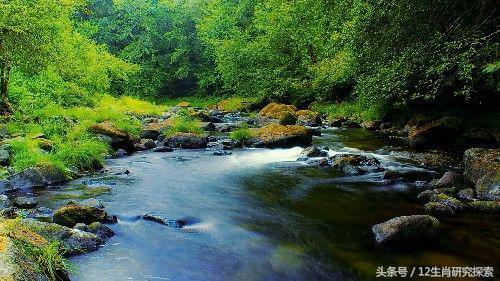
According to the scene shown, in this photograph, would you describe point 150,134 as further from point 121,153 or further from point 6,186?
point 6,186

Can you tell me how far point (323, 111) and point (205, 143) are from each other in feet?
43.2

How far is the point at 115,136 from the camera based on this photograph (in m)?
15.3

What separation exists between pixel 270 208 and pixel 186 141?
27.1 feet

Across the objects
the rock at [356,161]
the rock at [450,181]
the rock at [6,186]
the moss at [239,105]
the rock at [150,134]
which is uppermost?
the rock at [450,181]

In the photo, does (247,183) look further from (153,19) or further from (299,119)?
(153,19)

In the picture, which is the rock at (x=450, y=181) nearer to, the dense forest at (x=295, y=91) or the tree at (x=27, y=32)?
the dense forest at (x=295, y=91)

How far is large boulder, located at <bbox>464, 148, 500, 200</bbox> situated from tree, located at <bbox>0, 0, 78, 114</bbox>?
13.3 m

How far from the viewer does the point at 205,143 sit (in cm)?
1678

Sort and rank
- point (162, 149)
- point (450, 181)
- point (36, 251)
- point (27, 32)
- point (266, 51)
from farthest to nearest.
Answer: point (266, 51) → point (162, 149) → point (27, 32) → point (450, 181) → point (36, 251)

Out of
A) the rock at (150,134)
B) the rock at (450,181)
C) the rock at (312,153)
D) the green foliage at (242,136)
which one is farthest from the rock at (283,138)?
the rock at (450,181)

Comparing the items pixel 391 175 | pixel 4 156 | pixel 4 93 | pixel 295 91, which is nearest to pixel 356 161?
pixel 391 175

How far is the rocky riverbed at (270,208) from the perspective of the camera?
645cm

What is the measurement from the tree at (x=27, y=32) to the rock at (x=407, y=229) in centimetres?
1226

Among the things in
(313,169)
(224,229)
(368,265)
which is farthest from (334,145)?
(368,265)
